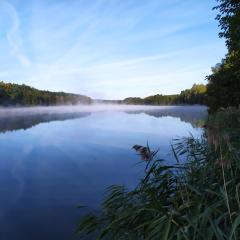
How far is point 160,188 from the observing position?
6.95 meters

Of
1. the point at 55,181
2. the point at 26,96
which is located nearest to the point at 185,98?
the point at 26,96

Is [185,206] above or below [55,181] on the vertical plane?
above

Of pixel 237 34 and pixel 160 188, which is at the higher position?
pixel 237 34

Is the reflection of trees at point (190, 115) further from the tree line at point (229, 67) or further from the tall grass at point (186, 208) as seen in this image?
the tall grass at point (186, 208)

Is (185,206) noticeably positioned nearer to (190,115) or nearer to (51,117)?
(190,115)

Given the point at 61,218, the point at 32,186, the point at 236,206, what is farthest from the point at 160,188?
the point at 32,186

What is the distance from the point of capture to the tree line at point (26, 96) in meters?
121

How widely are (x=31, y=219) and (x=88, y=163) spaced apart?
800 centimetres

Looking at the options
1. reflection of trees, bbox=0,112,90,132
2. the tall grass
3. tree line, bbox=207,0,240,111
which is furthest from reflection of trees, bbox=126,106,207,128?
the tall grass

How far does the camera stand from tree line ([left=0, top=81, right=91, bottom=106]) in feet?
396

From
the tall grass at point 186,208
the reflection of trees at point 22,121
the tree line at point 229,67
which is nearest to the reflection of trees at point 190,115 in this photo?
the tree line at point 229,67

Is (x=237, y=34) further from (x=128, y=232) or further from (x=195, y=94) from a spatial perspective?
(x=195, y=94)

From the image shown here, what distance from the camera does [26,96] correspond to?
134750 millimetres

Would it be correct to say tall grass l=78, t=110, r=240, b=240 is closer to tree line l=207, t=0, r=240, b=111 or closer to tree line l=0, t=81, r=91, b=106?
tree line l=207, t=0, r=240, b=111
